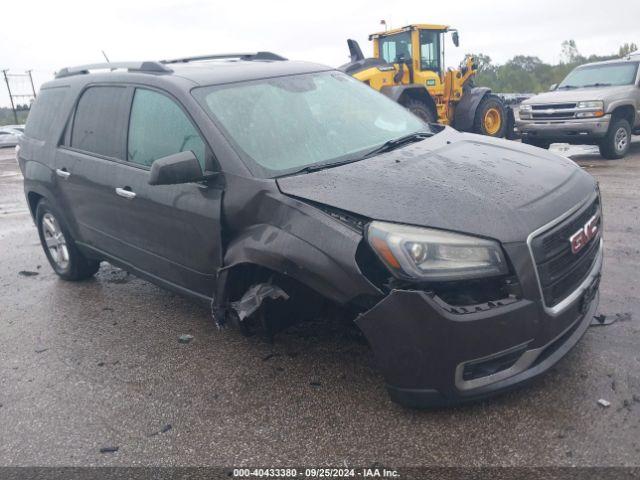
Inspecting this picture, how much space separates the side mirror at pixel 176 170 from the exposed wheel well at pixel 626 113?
9.81 m

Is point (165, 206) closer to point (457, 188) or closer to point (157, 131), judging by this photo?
point (157, 131)

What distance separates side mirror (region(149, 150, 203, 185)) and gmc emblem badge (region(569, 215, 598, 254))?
1.97 m

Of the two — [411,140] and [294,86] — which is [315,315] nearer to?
[411,140]

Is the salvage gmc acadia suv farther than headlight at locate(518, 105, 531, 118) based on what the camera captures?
No

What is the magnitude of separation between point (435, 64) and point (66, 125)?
9.95 meters

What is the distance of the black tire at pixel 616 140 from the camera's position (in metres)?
10.6

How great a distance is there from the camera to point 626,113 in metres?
10.9

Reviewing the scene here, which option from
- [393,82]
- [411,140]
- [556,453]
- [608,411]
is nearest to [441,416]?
[556,453]

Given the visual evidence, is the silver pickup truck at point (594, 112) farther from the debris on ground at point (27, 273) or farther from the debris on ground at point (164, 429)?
the debris on ground at point (164, 429)

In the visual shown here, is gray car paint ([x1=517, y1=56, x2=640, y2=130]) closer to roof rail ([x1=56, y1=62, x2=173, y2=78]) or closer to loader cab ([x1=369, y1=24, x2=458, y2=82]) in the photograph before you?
loader cab ([x1=369, y1=24, x2=458, y2=82])

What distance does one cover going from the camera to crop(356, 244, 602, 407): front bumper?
2.45m

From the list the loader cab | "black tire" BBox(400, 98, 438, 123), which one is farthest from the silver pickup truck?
the loader cab

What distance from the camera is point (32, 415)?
316cm

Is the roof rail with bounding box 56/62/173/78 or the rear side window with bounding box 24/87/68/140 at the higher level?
the roof rail with bounding box 56/62/173/78
